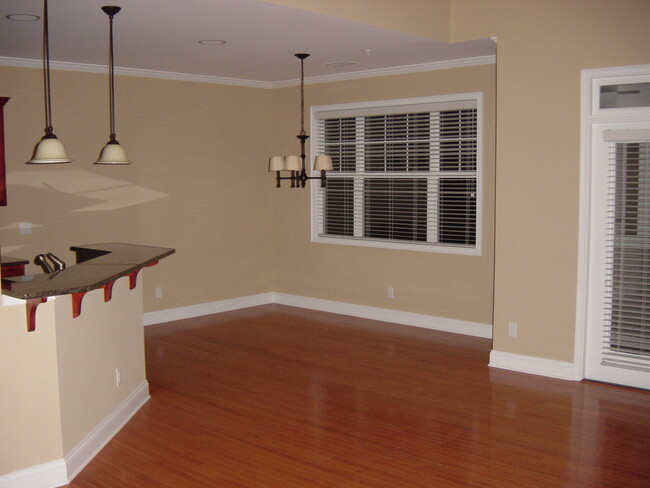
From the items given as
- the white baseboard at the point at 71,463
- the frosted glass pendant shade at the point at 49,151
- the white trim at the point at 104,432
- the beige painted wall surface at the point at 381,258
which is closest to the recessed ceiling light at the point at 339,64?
the beige painted wall surface at the point at 381,258

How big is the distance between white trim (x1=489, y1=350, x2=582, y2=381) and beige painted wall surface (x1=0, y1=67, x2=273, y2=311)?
3.43 metres

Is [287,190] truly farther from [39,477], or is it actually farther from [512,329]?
[39,477]

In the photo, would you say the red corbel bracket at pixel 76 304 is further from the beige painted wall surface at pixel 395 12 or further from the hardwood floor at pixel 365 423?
the beige painted wall surface at pixel 395 12

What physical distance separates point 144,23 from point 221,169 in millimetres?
3067

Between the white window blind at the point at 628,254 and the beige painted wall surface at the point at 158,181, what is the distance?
421cm

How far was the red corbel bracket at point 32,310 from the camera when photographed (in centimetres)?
A: 330

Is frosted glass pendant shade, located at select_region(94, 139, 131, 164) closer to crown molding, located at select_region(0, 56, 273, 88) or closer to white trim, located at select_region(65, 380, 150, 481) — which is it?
white trim, located at select_region(65, 380, 150, 481)

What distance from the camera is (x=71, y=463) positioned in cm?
359

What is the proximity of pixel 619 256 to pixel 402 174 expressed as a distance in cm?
258

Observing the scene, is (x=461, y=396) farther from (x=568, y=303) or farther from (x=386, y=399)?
(x=568, y=303)

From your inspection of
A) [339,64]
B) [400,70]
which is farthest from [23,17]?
[400,70]

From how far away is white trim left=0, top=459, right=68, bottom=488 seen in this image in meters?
3.38

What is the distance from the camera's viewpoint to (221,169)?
7.56 m

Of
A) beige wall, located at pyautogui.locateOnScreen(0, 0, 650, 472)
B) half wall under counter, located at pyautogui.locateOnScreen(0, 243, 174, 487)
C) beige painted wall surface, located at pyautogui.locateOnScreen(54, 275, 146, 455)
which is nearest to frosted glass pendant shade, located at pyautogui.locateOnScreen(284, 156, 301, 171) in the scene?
beige wall, located at pyautogui.locateOnScreen(0, 0, 650, 472)
